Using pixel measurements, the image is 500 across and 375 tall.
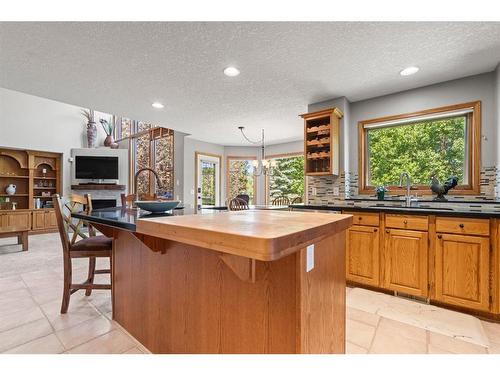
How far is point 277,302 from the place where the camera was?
0.95 m

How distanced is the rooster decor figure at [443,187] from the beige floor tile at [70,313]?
3.60m

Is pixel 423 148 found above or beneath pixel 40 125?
beneath

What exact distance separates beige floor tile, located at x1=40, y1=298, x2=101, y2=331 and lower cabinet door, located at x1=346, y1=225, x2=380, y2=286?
257 centimetres

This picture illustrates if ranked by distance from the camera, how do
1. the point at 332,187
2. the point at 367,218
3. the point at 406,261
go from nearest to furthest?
the point at 406,261
the point at 367,218
the point at 332,187

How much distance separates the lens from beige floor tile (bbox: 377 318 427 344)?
1.83m

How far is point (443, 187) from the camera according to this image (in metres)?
2.73

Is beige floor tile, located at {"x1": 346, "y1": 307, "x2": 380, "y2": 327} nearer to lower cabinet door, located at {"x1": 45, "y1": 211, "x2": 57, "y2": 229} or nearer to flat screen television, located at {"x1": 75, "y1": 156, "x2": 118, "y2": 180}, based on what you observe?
flat screen television, located at {"x1": 75, "y1": 156, "x2": 118, "y2": 180}

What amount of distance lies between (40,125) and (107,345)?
268 inches

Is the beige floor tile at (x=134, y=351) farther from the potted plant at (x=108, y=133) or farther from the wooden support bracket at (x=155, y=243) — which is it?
the potted plant at (x=108, y=133)

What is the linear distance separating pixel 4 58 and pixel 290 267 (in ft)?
10.4

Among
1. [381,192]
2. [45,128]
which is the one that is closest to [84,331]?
[381,192]

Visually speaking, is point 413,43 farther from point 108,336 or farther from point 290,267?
point 108,336

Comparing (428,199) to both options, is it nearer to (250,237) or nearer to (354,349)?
(354,349)
